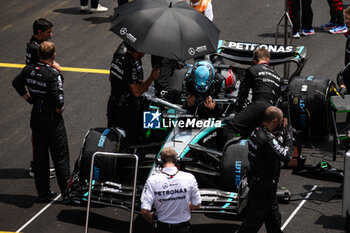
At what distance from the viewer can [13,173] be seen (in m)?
11.1

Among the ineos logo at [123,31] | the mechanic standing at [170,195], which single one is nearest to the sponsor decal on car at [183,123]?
the ineos logo at [123,31]

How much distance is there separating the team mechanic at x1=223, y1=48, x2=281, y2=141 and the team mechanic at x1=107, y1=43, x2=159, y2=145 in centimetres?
137

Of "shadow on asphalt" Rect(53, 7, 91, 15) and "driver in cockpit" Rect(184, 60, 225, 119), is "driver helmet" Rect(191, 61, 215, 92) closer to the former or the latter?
"driver in cockpit" Rect(184, 60, 225, 119)

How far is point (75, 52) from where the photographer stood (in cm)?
1559

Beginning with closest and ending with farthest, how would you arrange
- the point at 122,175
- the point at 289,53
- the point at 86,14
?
the point at 122,175 < the point at 289,53 < the point at 86,14

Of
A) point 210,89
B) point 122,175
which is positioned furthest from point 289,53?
point 122,175

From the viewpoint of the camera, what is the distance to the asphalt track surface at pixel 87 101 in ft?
31.5

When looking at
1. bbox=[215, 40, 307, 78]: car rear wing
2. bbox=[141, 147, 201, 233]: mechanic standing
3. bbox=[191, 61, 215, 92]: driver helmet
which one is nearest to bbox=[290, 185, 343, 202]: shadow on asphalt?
bbox=[191, 61, 215, 92]: driver helmet

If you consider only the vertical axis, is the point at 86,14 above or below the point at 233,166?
above

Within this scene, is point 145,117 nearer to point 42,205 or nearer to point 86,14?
point 42,205

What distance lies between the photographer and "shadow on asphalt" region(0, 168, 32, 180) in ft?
36.1

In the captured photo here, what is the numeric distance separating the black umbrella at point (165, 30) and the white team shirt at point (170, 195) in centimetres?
244

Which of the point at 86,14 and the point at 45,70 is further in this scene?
the point at 86,14

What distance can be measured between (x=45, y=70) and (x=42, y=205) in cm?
202
